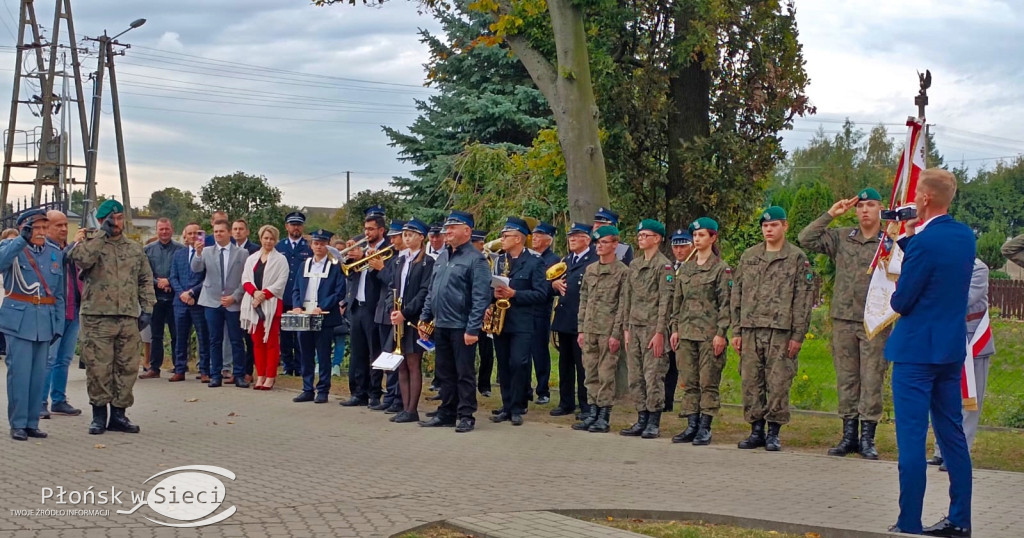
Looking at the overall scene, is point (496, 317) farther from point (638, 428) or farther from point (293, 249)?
point (293, 249)

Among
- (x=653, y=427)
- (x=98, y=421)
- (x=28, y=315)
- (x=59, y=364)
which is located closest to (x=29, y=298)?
(x=28, y=315)

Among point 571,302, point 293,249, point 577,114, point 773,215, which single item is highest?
point 577,114

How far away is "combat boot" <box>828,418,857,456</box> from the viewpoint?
1005 centimetres

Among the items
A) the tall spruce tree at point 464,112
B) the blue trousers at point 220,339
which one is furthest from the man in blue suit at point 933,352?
the tall spruce tree at point 464,112

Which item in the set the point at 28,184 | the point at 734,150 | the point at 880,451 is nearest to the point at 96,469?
the point at 880,451

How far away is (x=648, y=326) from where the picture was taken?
37.6 ft

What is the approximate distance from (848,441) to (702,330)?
5.58ft

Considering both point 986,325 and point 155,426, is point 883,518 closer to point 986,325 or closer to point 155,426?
point 986,325

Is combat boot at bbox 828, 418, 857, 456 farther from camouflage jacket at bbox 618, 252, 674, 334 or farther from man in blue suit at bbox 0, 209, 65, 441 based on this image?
man in blue suit at bbox 0, 209, 65, 441

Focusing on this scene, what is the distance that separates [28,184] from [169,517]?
36384mm

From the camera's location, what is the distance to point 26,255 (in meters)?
10.8

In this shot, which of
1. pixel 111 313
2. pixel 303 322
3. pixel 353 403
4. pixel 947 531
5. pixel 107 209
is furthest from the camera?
pixel 303 322

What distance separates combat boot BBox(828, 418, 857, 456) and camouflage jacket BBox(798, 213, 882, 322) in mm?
942

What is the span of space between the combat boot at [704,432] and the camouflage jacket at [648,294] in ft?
3.14
